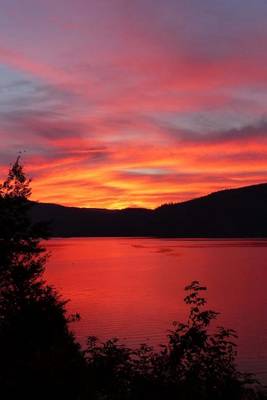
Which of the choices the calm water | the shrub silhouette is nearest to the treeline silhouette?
the shrub silhouette

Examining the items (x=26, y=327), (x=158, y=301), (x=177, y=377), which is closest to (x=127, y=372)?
(x=177, y=377)

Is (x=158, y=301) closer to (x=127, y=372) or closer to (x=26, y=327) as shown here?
(x=26, y=327)

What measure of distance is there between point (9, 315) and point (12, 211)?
16002mm

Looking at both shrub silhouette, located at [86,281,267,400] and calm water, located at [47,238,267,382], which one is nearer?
shrub silhouette, located at [86,281,267,400]

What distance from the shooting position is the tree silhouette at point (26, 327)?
1335cm

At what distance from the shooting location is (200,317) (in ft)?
Result: 55.7

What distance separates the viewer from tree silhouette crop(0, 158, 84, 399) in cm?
1335

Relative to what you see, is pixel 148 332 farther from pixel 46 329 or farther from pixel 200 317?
pixel 200 317

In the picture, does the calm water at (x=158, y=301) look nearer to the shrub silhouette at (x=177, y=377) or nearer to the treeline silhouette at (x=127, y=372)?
the treeline silhouette at (x=127, y=372)

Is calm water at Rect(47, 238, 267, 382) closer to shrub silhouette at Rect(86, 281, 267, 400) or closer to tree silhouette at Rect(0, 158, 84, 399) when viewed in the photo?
tree silhouette at Rect(0, 158, 84, 399)

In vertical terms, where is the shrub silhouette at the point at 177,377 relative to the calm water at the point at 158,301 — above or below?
above

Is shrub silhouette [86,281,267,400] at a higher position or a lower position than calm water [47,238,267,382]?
higher

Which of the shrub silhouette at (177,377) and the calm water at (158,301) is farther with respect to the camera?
the calm water at (158,301)

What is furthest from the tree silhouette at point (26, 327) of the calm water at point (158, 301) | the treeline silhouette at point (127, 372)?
the calm water at point (158, 301)
